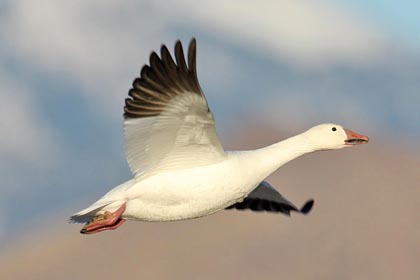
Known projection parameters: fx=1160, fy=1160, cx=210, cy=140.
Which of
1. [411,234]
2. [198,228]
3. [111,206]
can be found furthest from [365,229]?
[111,206]

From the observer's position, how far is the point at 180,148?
40.6 ft

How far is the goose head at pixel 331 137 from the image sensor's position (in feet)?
42.9

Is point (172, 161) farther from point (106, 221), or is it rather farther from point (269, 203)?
point (269, 203)

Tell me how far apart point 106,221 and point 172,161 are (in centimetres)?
96

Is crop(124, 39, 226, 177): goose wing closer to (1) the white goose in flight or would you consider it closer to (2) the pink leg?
(1) the white goose in flight

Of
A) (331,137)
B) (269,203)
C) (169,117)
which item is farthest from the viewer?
(269,203)

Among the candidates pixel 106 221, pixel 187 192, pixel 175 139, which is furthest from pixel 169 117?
pixel 106 221

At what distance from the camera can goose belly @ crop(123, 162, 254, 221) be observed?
1233 cm

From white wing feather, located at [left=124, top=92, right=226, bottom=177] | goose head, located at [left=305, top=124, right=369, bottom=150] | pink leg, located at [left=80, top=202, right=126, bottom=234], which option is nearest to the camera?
white wing feather, located at [left=124, top=92, right=226, bottom=177]

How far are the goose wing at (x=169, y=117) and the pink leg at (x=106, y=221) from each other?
538mm

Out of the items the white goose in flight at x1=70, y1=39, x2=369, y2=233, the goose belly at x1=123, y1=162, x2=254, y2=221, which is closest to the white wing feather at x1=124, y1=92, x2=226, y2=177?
the white goose in flight at x1=70, y1=39, x2=369, y2=233

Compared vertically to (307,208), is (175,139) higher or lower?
higher

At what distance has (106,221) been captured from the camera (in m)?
12.5

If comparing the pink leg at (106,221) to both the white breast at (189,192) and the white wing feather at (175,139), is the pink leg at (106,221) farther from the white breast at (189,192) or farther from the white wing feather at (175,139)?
the white wing feather at (175,139)
